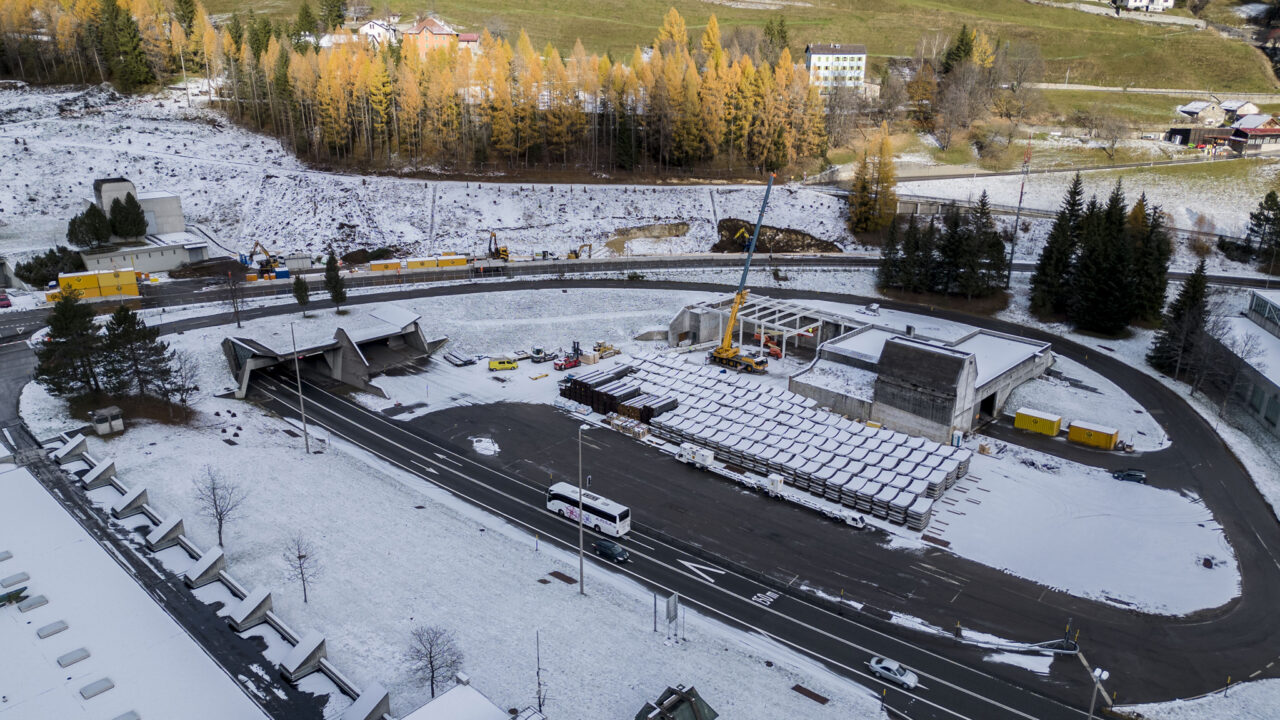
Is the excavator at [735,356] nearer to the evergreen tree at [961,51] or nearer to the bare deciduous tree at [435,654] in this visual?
the bare deciduous tree at [435,654]

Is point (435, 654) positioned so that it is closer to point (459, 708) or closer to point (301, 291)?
point (459, 708)

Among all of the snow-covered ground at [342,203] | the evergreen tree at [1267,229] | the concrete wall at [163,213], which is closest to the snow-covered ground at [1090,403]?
the snow-covered ground at [342,203]

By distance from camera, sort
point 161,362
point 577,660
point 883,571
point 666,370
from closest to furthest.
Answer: point 577,660 < point 883,571 < point 161,362 < point 666,370

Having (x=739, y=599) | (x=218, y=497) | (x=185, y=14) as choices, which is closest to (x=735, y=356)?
(x=739, y=599)

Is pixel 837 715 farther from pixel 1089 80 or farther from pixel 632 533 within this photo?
pixel 1089 80

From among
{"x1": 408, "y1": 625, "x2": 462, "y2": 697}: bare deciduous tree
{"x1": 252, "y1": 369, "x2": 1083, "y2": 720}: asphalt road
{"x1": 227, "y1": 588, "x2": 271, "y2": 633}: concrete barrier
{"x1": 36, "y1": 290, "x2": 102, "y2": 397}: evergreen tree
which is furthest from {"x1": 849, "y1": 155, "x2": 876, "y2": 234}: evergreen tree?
{"x1": 227, "y1": 588, "x2": 271, "y2": 633}: concrete barrier

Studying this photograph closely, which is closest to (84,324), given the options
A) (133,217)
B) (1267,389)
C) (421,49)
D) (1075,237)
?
(133,217)

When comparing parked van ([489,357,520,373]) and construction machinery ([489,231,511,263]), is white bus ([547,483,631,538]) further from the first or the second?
construction machinery ([489,231,511,263])
